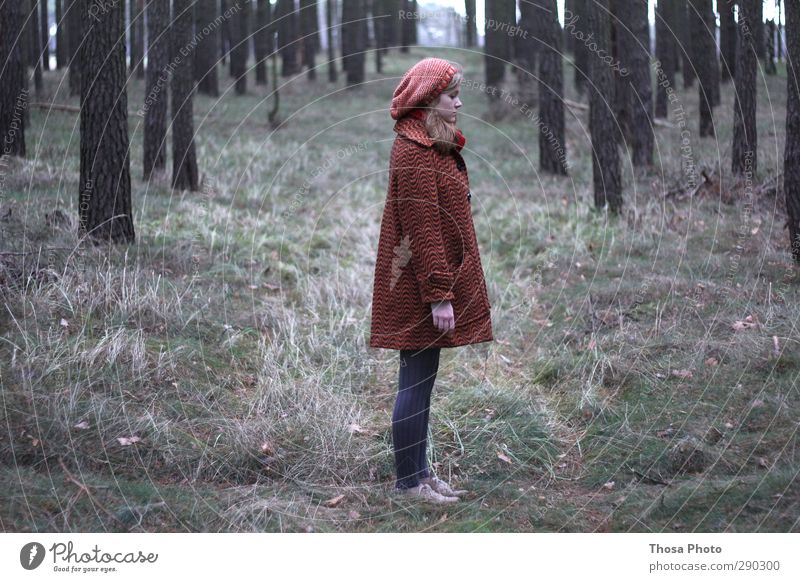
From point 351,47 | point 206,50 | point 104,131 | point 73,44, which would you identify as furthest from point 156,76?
point 351,47

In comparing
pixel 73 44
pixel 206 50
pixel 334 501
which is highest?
pixel 73 44

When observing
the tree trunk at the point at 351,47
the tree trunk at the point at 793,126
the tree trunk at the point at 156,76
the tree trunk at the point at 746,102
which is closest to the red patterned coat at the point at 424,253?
the tree trunk at the point at 793,126

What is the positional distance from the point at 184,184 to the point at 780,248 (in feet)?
23.9

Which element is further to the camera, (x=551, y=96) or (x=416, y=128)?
(x=551, y=96)

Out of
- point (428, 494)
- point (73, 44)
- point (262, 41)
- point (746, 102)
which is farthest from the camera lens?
point (262, 41)

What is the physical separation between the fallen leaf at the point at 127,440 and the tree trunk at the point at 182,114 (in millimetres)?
6349

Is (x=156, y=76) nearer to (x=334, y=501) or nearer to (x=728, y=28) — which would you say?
(x=334, y=501)

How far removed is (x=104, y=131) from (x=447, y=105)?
4112 mm

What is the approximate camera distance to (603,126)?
33.4 ft

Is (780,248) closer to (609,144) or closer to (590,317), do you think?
(590,317)

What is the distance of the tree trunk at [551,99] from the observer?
12680 millimetres

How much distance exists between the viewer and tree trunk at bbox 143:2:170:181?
10.9 metres

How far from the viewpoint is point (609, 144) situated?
402 inches

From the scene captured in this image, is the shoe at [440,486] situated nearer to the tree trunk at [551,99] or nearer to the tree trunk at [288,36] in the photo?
the tree trunk at [551,99]
